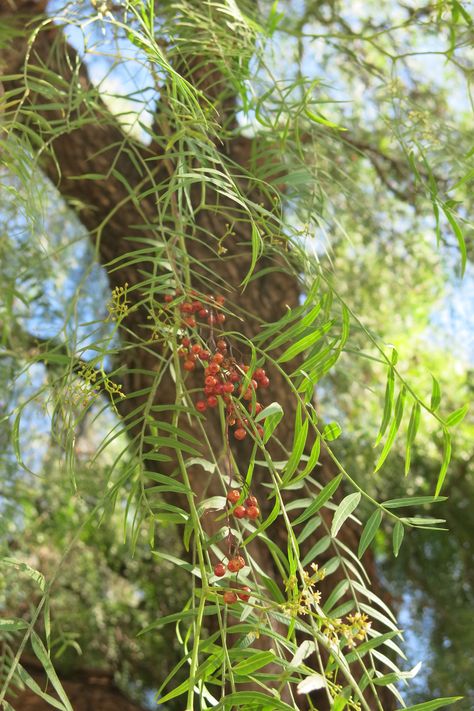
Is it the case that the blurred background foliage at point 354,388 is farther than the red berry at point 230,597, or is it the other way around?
the blurred background foliage at point 354,388

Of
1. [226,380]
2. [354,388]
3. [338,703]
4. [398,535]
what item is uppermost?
[354,388]

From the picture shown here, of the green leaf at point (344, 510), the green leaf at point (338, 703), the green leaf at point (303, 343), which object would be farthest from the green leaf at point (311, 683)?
the green leaf at point (303, 343)

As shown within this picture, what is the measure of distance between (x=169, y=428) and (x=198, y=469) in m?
0.72

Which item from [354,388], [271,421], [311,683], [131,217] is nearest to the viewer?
[311,683]

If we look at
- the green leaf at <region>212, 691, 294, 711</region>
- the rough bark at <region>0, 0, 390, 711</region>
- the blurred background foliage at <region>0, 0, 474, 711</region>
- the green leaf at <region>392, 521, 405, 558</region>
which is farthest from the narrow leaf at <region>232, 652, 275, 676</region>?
the blurred background foliage at <region>0, 0, 474, 711</region>

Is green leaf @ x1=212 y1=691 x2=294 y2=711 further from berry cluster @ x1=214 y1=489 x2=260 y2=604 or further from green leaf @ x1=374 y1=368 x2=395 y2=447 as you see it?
green leaf @ x1=374 y1=368 x2=395 y2=447

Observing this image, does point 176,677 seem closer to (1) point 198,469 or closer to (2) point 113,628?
(2) point 113,628

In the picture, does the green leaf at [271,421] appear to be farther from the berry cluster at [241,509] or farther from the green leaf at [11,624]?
the green leaf at [11,624]

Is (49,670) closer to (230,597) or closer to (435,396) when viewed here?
(230,597)

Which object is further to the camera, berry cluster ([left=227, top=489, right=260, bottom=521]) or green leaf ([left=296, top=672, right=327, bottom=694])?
berry cluster ([left=227, top=489, right=260, bottom=521])

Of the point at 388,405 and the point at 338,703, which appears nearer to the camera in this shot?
the point at 338,703

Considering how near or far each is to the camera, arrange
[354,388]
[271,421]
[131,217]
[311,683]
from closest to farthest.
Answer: [311,683] → [271,421] → [131,217] → [354,388]

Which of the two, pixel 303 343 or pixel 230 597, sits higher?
pixel 303 343

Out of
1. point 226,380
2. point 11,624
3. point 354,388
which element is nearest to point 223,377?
point 226,380
